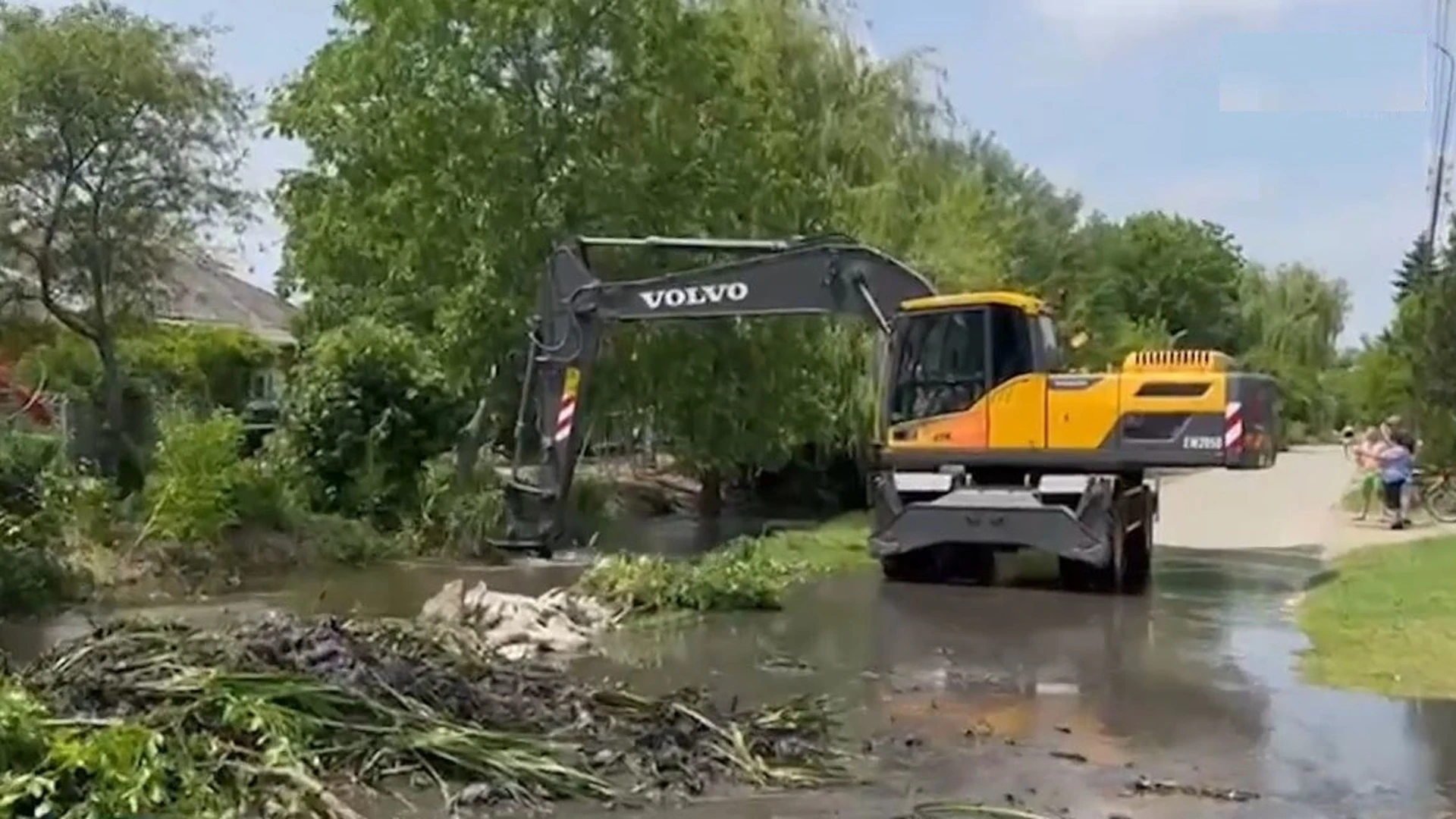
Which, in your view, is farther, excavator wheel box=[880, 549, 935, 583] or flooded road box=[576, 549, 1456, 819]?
excavator wheel box=[880, 549, 935, 583]

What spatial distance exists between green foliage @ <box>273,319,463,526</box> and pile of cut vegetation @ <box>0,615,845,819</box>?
11.1m

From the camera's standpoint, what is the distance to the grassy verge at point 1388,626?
12.5m

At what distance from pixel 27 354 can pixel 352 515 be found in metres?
6.96

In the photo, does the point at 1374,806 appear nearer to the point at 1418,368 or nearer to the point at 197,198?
the point at 197,198

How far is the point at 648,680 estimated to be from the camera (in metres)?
12.4

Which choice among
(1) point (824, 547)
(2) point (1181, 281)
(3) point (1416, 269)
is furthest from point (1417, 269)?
(2) point (1181, 281)

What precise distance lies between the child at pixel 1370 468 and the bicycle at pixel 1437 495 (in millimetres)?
559

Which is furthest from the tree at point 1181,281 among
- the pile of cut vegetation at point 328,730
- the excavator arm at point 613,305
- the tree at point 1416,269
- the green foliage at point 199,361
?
the pile of cut vegetation at point 328,730

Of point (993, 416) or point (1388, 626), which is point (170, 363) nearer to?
point (993, 416)

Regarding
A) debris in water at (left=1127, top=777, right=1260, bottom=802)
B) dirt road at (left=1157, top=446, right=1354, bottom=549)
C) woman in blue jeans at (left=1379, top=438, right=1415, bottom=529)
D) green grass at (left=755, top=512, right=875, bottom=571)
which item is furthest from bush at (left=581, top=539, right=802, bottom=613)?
woman in blue jeans at (left=1379, top=438, right=1415, bottom=529)

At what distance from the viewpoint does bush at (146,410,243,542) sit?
18.2 metres

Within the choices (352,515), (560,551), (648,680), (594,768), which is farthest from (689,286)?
(594,768)

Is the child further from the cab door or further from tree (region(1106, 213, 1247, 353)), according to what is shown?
tree (region(1106, 213, 1247, 353))

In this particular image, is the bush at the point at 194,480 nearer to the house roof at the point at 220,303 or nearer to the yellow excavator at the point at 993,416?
the yellow excavator at the point at 993,416
